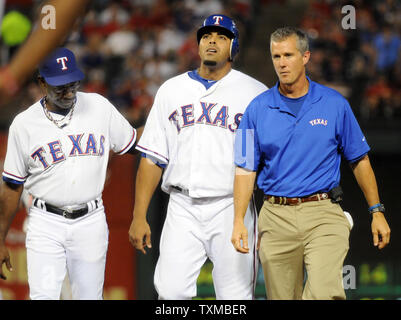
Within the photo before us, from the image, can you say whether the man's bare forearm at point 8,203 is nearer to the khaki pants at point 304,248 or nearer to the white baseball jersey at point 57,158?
the white baseball jersey at point 57,158

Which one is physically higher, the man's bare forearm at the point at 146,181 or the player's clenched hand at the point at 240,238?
the man's bare forearm at the point at 146,181

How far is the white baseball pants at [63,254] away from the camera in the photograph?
4324mm

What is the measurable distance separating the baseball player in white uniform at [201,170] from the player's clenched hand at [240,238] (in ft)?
1.05

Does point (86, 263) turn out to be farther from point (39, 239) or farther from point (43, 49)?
point (43, 49)

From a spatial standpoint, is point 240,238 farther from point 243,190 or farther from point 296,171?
point 296,171

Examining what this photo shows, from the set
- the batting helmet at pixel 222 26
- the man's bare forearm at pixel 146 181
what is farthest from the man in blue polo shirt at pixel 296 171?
the man's bare forearm at pixel 146 181

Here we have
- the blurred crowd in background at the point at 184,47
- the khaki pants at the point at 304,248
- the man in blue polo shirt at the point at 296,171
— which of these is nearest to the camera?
the khaki pants at the point at 304,248

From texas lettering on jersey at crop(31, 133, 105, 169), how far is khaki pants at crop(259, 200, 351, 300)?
1.14 metres

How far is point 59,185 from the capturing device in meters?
4.42

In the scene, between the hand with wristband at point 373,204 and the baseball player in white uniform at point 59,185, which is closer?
the hand with wristband at point 373,204

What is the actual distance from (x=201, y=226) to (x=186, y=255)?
195mm

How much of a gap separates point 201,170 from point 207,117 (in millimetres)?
326

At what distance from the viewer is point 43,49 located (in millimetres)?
1551
